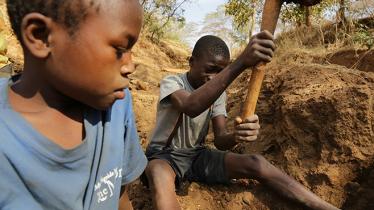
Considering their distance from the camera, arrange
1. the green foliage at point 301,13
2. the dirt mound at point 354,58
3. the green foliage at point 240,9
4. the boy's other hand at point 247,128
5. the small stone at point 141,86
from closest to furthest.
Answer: the boy's other hand at point 247,128 → the dirt mound at point 354,58 → the small stone at point 141,86 → the green foliage at point 301,13 → the green foliage at point 240,9

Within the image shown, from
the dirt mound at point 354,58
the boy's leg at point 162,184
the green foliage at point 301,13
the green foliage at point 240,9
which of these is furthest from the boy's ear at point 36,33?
the green foliage at point 240,9

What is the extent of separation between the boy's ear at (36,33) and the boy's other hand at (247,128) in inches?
42.0

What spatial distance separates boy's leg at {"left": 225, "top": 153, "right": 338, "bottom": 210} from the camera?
2229 mm

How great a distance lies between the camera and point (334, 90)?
8.08 feet

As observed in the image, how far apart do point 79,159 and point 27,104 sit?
0.21m

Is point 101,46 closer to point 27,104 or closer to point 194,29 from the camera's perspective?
point 27,104

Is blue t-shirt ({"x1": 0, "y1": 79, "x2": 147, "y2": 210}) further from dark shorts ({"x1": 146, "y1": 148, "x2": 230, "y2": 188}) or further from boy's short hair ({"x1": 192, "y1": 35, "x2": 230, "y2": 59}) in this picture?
boy's short hair ({"x1": 192, "y1": 35, "x2": 230, "y2": 59})

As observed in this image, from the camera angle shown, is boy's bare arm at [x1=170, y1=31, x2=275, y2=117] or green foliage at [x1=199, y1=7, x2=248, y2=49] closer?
boy's bare arm at [x1=170, y1=31, x2=275, y2=117]

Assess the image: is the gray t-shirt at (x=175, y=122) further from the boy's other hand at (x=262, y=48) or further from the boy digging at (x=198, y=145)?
the boy's other hand at (x=262, y=48)

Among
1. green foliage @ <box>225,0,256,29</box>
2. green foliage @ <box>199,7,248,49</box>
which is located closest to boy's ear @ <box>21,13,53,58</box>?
green foliage @ <box>225,0,256,29</box>

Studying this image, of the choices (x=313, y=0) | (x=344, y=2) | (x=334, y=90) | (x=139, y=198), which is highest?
(x=344, y=2)

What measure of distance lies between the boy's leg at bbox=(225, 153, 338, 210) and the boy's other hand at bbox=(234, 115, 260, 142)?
49 cm

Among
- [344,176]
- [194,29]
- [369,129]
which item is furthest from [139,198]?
[194,29]

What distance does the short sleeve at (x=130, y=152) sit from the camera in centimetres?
149
